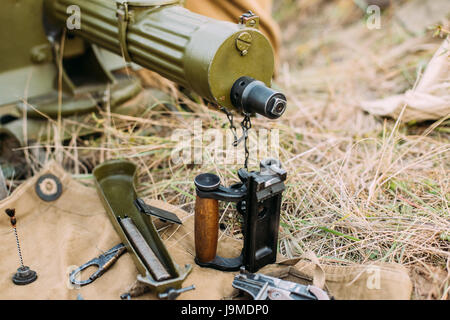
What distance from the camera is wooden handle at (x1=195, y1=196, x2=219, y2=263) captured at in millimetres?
1946

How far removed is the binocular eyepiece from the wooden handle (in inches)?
17.1

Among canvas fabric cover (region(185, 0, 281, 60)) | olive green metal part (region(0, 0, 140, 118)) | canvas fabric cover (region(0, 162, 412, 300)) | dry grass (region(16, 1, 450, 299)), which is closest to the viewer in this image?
canvas fabric cover (region(0, 162, 412, 300))

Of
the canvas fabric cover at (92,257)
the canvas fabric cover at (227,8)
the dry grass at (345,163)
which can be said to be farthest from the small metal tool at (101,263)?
the canvas fabric cover at (227,8)

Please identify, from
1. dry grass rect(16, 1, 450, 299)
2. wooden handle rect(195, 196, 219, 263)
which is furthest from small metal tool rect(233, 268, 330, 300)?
dry grass rect(16, 1, 450, 299)

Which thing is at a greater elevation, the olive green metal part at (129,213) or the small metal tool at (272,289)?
the olive green metal part at (129,213)

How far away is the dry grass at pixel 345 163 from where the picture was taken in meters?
2.20

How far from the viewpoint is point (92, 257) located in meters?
2.15

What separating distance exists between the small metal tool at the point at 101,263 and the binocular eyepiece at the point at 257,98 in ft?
2.89

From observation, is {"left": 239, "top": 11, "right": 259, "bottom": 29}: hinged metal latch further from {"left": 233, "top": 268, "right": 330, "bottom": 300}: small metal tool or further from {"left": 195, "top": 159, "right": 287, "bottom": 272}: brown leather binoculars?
{"left": 233, "top": 268, "right": 330, "bottom": 300}: small metal tool

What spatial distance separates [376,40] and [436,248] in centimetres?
313

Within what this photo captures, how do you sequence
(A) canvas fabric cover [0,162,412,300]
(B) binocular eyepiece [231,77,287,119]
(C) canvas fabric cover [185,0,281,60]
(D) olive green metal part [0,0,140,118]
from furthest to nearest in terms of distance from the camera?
(C) canvas fabric cover [185,0,281,60] → (D) olive green metal part [0,0,140,118] → (A) canvas fabric cover [0,162,412,300] → (B) binocular eyepiece [231,77,287,119]

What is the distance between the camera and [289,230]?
92.9 inches

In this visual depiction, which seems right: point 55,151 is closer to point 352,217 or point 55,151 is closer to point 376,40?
point 352,217

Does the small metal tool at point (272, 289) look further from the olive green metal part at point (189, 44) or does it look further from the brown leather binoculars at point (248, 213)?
the olive green metal part at point (189, 44)
